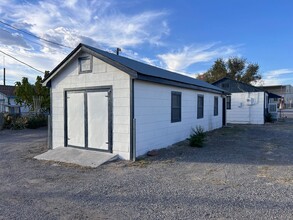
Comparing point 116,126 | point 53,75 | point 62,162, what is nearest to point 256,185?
point 116,126

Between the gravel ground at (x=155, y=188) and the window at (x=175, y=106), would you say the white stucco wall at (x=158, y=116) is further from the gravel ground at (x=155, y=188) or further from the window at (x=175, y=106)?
the gravel ground at (x=155, y=188)

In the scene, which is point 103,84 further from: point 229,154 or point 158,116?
point 229,154

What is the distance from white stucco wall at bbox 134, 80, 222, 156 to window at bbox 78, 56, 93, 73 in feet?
5.93

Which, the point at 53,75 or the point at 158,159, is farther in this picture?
the point at 53,75

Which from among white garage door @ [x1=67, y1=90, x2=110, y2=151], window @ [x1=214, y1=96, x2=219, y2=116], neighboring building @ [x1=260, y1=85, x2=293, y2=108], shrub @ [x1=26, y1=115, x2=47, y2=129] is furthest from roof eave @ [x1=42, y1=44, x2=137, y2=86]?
neighboring building @ [x1=260, y1=85, x2=293, y2=108]

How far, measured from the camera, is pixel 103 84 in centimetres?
759

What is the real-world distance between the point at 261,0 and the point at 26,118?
15821 mm

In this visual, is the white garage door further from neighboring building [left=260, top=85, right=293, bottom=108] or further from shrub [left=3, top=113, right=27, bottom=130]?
neighboring building [left=260, top=85, right=293, bottom=108]

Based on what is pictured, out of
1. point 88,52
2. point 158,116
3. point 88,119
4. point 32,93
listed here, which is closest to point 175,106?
point 158,116

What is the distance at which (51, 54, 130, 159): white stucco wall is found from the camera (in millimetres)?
7156

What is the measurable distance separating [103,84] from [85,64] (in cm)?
109

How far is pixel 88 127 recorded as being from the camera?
7934 millimetres

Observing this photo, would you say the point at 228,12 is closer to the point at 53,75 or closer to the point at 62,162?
the point at 53,75

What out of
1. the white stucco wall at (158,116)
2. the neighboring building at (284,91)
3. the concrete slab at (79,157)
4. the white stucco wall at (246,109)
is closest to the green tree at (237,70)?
the neighboring building at (284,91)
